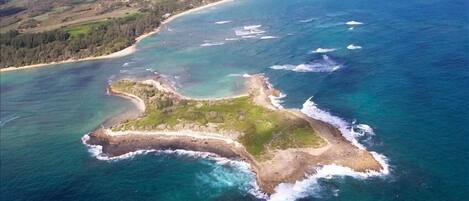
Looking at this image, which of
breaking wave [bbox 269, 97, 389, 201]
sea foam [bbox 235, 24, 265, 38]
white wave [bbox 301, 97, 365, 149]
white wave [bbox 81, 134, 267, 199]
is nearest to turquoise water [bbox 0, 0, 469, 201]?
breaking wave [bbox 269, 97, 389, 201]

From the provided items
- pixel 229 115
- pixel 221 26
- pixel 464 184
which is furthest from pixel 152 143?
pixel 221 26

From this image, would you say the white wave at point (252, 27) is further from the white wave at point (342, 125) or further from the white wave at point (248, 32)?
the white wave at point (342, 125)

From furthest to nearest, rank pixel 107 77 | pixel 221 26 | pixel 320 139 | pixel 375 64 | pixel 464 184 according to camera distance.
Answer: pixel 221 26 → pixel 107 77 → pixel 375 64 → pixel 320 139 → pixel 464 184

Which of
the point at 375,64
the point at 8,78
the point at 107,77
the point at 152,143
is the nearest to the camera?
the point at 152,143

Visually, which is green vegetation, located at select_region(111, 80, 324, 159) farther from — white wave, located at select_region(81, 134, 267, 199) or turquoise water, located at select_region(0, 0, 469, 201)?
turquoise water, located at select_region(0, 0, 469, 201)

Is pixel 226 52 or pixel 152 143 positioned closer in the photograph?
pixel 152 143

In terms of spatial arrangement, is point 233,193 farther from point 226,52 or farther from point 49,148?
point 226,52
